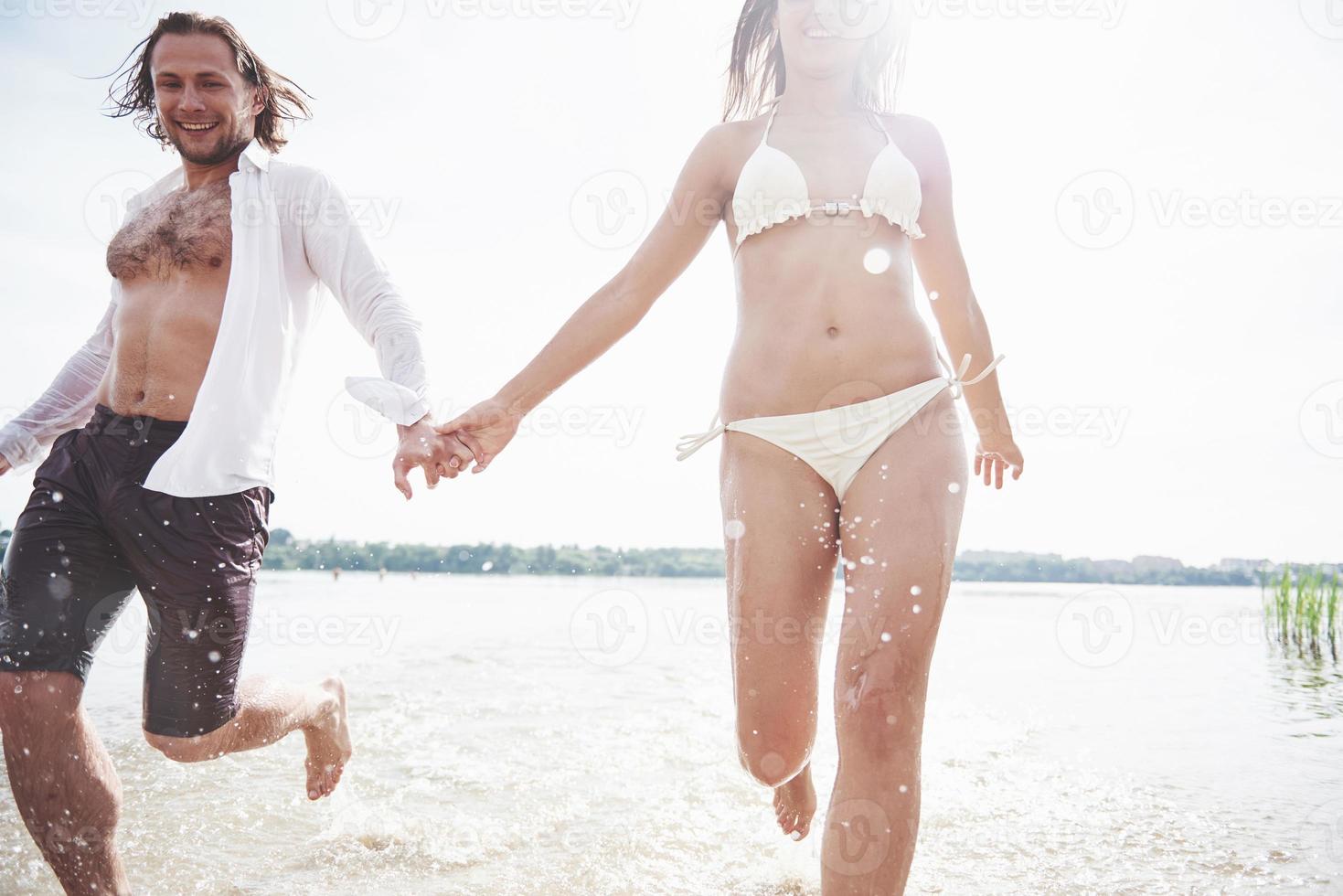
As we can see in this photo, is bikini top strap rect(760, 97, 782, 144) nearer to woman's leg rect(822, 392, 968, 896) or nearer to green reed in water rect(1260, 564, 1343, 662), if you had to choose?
woman's leg rect(822, 392, 968, 896)

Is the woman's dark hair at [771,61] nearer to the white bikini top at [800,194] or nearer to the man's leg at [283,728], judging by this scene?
the white bikini top at [800,194]

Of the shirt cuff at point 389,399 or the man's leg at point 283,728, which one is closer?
the shirt cuff at point 389,399

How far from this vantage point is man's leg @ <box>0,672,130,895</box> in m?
2.39

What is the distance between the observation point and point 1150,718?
7.20m

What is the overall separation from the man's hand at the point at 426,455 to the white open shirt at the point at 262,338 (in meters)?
0.05

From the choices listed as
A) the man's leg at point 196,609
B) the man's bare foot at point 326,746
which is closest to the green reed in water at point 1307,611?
the man's bare foot at point 326,746

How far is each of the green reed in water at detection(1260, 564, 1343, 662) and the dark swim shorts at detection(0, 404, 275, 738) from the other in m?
12.2

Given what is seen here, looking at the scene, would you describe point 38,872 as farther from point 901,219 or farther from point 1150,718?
point 1150,718

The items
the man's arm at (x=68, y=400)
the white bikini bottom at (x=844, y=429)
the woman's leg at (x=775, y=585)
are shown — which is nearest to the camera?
the white bikini bottom at (x=844, y=429)

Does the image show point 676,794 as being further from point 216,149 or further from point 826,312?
point 216,149

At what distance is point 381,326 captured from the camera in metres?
2.84

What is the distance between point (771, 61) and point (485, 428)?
167 cm

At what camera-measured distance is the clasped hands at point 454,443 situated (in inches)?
97.5

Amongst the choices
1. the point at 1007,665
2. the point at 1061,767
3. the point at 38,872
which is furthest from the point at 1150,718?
the point at 38,872
